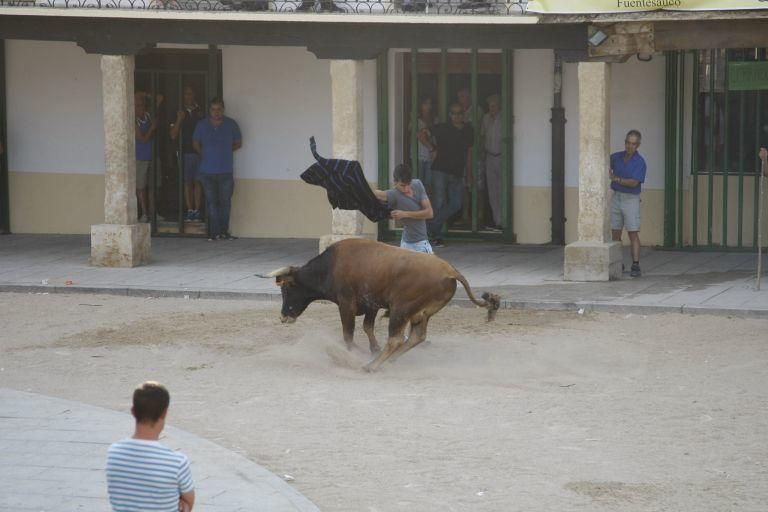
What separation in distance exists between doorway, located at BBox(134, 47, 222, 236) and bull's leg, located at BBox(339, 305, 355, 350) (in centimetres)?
890

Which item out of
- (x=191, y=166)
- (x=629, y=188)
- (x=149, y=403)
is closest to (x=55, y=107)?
(x=191, y=166)

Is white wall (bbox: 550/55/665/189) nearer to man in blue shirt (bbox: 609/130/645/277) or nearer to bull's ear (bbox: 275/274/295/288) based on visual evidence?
man in blue shirt (bbox: 609/130/645/277)

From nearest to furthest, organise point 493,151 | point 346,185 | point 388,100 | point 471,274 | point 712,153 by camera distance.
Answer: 1. point 346,185
2. point 471,274
3. point 712,153
4. point 493,151
5. point 388,100

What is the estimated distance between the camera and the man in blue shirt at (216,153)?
20.2 metres

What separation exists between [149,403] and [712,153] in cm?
1420

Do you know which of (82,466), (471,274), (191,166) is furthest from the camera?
(191,166)

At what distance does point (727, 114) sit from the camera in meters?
18.6

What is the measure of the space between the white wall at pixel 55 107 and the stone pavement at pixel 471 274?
4.52ft

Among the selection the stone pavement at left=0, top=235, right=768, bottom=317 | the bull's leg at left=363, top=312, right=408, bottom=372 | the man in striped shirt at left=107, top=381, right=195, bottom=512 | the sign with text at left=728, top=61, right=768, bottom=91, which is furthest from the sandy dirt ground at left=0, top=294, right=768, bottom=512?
the sign with text at left=728, top=61, right=768, bottom=91

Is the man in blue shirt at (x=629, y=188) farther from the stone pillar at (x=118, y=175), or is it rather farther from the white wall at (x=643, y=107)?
the stone pillar at (x=118, y=175)

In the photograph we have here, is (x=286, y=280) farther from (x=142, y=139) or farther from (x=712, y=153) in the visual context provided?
(x=142, y=139)

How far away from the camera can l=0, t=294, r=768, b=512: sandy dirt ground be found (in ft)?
27.7

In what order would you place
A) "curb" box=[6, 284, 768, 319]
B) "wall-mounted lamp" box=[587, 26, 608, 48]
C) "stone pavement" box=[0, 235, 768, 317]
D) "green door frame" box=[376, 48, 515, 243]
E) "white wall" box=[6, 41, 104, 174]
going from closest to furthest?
1. "curb" box=[6, 284, 768, 319]
2. "stone pavement" box=[0, 235, 768, 317]
3. "wall-mounted lamp" box=[587, 26, 608, 48]
4. "green door frame" box=[376, 48, 515, 243]
5. "white wall" box=[6, 41, 104, 174]

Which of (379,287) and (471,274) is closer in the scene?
(379,287)
